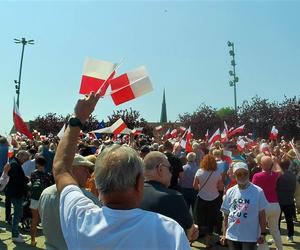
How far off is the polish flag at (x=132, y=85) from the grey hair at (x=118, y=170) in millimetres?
1815

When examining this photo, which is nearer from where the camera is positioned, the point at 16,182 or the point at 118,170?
the point at 118,170

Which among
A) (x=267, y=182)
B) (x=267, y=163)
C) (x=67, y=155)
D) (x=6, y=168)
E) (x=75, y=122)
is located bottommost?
(x=267, y=182)

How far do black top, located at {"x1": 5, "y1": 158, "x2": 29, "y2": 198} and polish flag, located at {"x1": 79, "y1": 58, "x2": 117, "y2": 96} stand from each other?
19.9 feet

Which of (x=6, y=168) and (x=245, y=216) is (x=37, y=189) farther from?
(x=245, y=216)

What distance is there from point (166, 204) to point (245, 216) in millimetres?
2555

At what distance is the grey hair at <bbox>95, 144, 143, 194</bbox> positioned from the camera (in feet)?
6.63

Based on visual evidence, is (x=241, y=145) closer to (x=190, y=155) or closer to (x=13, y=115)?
(x=190, y=155)

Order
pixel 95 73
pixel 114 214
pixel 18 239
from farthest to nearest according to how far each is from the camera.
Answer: pixel 18 239, pixel 95 73, pixel 114 214

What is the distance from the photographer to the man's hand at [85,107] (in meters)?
2.31


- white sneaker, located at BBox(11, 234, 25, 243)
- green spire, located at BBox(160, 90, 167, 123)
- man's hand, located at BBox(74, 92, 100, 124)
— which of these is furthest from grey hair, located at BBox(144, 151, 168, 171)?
green spire, located at BBox(160, 90, 167, 123)

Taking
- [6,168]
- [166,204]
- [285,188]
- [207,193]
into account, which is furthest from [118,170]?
[285,188]

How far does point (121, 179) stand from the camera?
202 centimetres

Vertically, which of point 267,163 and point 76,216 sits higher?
point 76,216

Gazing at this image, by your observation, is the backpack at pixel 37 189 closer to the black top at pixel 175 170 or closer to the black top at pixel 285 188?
the black top at pixel 175 170
